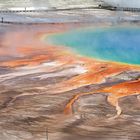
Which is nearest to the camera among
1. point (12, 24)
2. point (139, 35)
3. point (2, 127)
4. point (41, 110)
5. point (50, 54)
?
point (2, 127)

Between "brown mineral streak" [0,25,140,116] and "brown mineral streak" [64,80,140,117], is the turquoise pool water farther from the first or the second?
"brown mineral streak" [64,80,140,117]

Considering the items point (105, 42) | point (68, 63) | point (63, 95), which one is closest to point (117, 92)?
point (63, 95)

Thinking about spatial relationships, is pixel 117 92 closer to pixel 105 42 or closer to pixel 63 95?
pixel 63 95

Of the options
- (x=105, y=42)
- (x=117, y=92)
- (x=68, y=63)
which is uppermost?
(x=105, y=42)

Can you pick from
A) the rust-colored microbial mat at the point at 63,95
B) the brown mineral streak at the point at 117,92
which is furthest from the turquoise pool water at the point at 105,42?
the brown mineral streak at the point at 117,92

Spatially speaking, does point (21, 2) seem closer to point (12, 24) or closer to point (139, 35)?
point (12, 24)

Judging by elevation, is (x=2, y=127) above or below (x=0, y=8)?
below

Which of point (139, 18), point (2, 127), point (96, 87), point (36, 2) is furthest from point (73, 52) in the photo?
point (36, 2)
